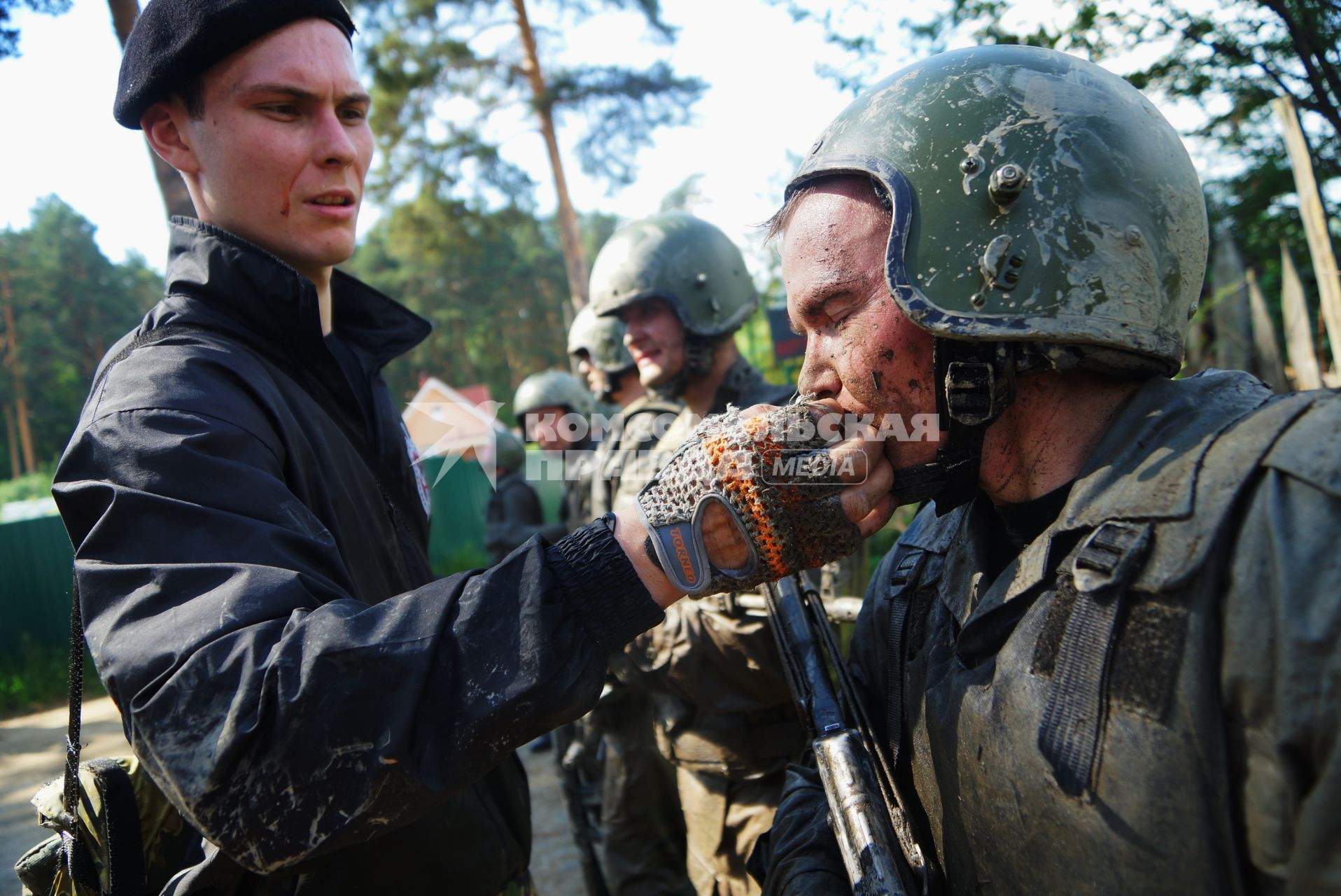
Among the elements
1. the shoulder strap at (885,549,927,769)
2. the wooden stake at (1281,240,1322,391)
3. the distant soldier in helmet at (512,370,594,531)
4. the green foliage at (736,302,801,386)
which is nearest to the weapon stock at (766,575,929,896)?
the shoulder strap at (885,549,927,769)

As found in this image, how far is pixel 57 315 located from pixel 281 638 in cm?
3782

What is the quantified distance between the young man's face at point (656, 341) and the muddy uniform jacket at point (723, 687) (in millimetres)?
878

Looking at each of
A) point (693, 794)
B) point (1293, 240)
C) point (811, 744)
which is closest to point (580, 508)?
point (693, 794)

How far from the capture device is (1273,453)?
4.29 feet

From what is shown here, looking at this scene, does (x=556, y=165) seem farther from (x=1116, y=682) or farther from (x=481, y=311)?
(x=481, y=311)

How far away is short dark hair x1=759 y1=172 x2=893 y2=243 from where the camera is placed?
1812mm

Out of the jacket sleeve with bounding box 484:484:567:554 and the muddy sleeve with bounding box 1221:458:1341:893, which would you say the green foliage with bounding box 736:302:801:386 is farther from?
the muddy sleeve with bounding box 1221:458:1341:893

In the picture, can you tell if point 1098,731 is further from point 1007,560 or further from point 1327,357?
point 1327,357

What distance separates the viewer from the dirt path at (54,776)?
526 centimetres

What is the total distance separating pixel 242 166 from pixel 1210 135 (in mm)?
8916

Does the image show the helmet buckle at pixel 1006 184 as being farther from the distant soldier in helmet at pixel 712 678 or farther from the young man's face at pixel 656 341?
the young man's face at pixel 656 341

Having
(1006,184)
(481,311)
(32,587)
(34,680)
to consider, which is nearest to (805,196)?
(1006,184)

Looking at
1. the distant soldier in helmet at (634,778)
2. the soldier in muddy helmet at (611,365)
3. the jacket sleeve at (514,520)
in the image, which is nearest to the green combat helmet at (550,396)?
the jacket sleeve at (514,520)

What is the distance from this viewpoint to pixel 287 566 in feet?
4.92
